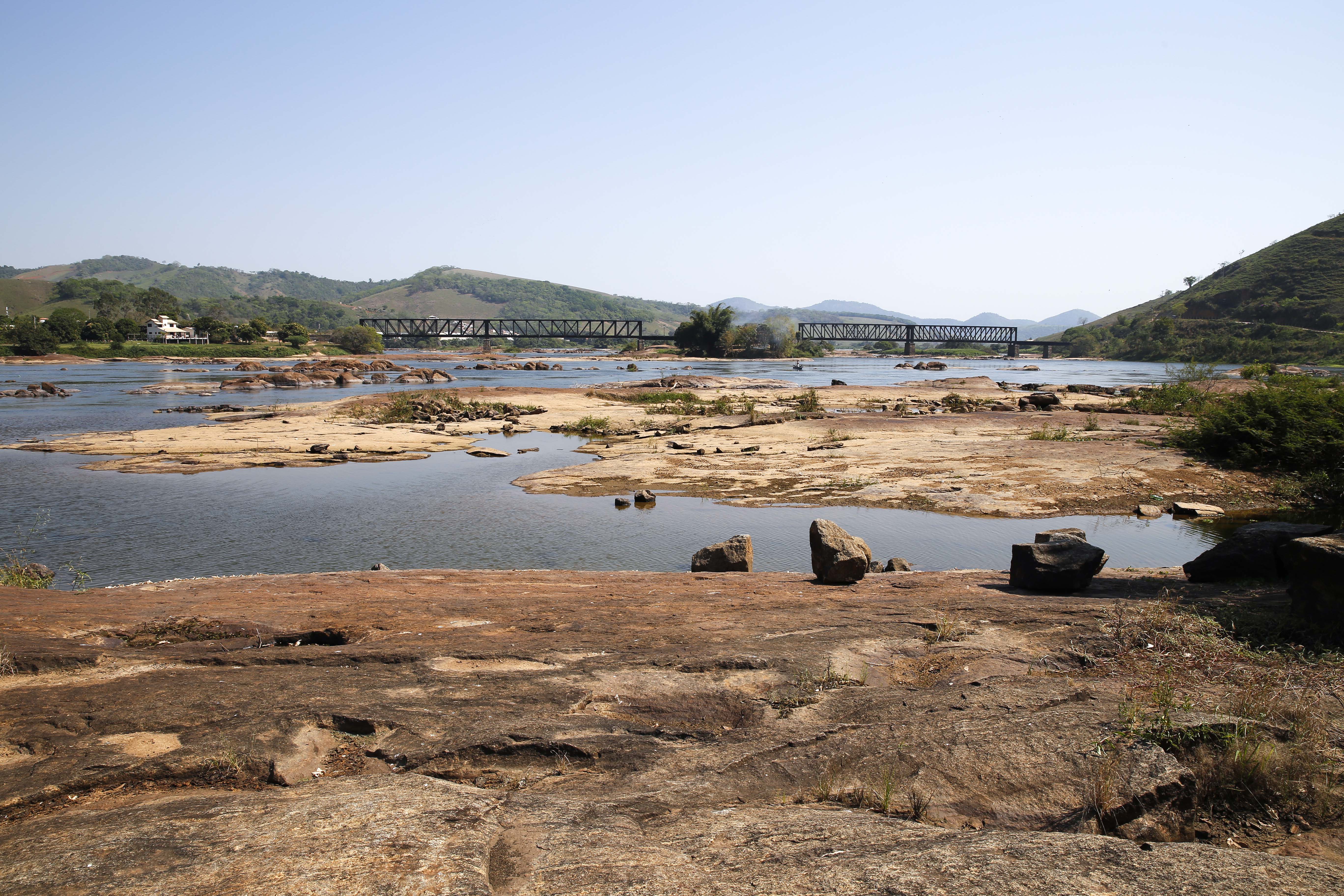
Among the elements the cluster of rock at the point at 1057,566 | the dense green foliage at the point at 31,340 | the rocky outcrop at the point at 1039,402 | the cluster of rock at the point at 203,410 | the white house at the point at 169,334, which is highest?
the white house at the point at 169,334

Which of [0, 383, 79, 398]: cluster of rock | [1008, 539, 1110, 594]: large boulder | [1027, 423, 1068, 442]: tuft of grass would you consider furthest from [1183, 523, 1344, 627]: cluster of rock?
[0, 383, 79, 398]: cluster of rock

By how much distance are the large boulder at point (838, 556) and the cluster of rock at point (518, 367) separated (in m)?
86.5

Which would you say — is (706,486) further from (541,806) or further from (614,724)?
(541,806)

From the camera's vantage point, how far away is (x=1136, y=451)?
23.5m

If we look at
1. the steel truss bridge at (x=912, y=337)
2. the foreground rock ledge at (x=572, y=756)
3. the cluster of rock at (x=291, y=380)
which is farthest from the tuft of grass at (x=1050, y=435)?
the steel truss bridge at (x=912, y=337)

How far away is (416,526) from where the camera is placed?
666 inches

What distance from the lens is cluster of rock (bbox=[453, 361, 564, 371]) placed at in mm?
96938

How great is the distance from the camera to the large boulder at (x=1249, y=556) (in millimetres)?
8930

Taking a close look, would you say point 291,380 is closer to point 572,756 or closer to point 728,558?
point 728,558

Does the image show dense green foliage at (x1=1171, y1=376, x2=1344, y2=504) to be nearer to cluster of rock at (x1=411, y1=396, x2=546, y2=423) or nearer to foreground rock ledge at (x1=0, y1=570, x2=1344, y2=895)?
foreground rock ledge at (x1=0, y1=570, x2=1344, y2=895)

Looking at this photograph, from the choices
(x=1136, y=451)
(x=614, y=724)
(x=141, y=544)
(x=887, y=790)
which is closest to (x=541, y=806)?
(x=614, y=724)

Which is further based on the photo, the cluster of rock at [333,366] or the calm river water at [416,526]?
the cluster of rock at [333,366]

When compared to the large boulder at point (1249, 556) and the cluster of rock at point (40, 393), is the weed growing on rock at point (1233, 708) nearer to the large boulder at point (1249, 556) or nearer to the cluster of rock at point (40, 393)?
the large boulder at point (1249, 556)

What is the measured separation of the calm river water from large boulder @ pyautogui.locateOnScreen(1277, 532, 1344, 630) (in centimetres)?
652
